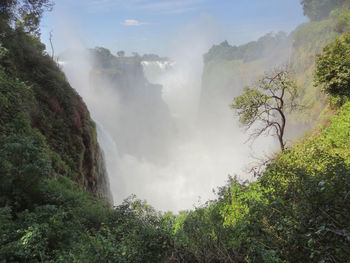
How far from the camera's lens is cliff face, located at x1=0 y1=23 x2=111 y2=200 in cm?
937

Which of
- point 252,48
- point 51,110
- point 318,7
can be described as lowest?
point 51,110

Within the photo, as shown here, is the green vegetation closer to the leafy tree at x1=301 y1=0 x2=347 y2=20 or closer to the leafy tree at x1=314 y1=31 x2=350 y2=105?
the leafy tree at x1=314 y1=31 x2=350 y2=105

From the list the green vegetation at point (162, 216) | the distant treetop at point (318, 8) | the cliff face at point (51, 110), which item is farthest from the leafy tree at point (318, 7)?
the cliff face at point (51, 110)

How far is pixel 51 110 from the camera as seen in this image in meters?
11.2

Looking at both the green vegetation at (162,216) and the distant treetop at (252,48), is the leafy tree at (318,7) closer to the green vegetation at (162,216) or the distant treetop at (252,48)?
the distant treetop at (252,48)

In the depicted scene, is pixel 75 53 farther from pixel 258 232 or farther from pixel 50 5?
pixel 258 232

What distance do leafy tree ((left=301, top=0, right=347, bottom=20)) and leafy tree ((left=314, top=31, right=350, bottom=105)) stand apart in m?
59.7

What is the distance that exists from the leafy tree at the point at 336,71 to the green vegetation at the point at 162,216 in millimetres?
1415

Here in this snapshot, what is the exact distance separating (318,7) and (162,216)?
74654mm

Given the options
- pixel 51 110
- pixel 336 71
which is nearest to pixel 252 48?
pixel 336 71

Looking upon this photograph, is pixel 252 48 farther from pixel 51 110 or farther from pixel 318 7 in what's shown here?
pixel 51 110

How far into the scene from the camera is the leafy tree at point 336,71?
436 inches

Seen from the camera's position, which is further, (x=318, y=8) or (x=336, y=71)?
(x=318, y=8)

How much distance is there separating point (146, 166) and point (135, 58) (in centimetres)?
5967
